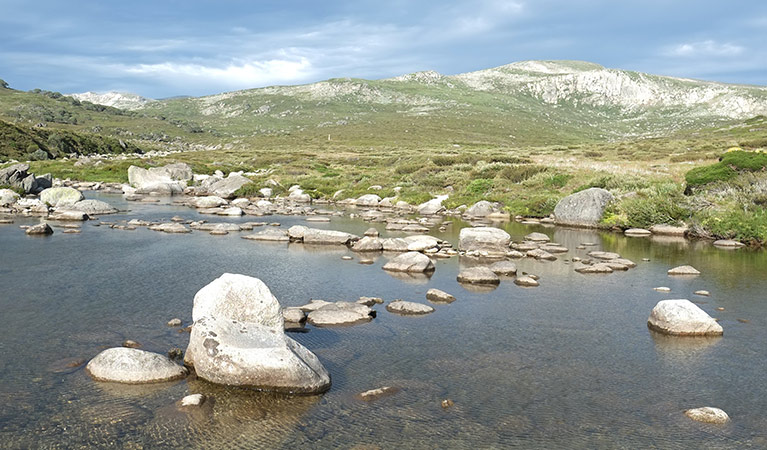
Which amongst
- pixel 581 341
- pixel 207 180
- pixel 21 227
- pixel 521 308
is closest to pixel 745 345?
pixel 581 341

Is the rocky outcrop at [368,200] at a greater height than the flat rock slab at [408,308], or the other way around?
the rocky outcrop at [368,200]

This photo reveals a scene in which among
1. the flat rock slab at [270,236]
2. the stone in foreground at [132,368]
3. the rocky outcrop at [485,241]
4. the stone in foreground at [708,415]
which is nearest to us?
the stone in foreground at [708,415]

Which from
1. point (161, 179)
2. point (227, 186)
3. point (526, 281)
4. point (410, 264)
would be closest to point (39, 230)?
point (410, 264)

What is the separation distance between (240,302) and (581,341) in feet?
29.9

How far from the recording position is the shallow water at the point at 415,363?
966 centimetres

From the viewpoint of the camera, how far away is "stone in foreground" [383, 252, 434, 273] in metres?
23.3

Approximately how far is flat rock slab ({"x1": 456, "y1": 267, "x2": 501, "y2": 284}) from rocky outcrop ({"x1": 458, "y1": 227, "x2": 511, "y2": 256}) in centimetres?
658

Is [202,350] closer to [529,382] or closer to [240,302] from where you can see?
[240,302]

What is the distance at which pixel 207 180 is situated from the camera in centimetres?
6562

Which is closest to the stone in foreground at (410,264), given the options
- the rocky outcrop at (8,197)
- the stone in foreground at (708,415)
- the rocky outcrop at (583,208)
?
the stone in foreground at (708,415)

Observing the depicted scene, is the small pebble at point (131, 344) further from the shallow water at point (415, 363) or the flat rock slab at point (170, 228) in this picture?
the flat rock slab at point (170, 228)

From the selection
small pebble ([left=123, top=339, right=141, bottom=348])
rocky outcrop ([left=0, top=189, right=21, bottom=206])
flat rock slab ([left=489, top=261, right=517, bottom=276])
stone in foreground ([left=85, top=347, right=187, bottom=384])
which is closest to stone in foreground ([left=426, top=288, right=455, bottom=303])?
flat rock slab ([left=489, top=261, right=517, bottom=276])

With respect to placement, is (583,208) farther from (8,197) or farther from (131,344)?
(8,197)

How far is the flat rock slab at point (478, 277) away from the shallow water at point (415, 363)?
1.73ft
